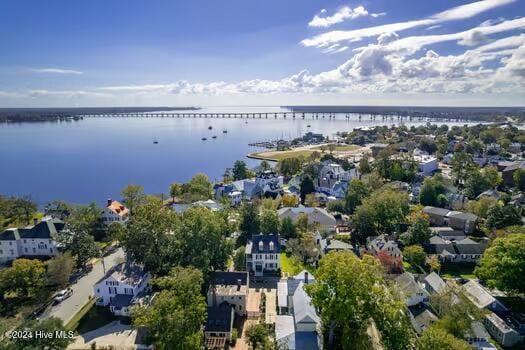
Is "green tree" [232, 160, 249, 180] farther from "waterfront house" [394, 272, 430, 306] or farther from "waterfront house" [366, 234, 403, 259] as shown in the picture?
"waterfront house" [394, 272, 430, 306]

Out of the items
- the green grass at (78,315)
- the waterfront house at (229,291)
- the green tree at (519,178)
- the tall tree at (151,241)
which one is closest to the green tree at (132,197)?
the tall tree at (151,241)

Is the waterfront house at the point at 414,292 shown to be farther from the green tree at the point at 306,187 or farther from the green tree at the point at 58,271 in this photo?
the green tree at the point at 306,187

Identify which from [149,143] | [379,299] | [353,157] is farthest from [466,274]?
[149,143]

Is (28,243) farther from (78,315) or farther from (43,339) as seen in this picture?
(43,339)

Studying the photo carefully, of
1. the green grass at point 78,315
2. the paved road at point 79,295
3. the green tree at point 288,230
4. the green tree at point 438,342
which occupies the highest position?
the green tree at point 438,342

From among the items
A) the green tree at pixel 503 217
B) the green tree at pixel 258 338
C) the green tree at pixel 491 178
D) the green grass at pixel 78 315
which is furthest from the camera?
the green tree at pixel 491 178

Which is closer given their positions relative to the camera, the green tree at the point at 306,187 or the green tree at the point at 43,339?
the green tree at the point at 43,339

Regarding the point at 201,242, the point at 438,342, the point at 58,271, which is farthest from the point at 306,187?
the point at 438,342

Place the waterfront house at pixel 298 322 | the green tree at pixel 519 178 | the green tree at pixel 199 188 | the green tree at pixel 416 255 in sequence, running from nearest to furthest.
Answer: the waterfront house at pixel 298 322 < the green tree at pixel 416 255 < the green tree at pixel 199 188 < the green tree at pixel 519 178
